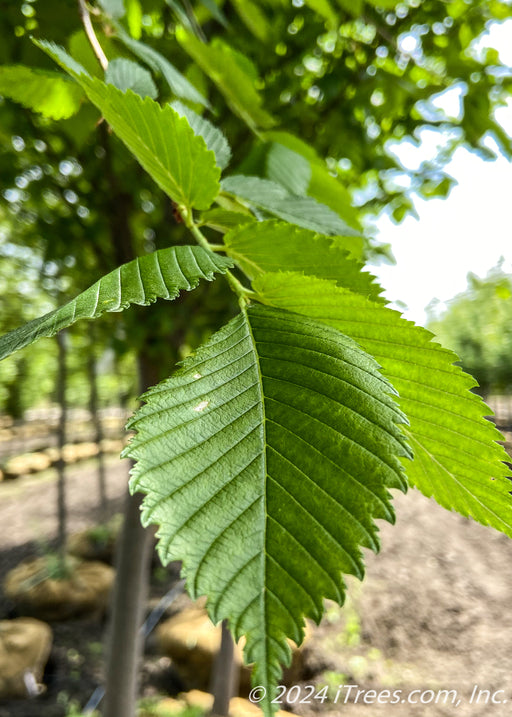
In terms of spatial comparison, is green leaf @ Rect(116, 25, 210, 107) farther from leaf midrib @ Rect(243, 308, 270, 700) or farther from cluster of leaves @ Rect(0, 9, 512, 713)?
leaf midrib @ Rect(243, 308, 270, 700)

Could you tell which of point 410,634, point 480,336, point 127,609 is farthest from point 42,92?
point 410,634

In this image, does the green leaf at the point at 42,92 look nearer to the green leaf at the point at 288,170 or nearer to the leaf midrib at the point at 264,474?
the green leaf at the point at 288,170

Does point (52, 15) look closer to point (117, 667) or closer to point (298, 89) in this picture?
point (298, 89)

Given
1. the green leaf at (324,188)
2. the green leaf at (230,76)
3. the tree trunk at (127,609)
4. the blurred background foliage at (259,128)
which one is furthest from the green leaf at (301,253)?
the tree trunk at (127,609)

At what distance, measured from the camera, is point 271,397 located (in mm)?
225

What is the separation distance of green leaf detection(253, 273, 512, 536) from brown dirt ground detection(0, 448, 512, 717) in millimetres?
817

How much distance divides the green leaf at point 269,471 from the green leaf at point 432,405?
0.02 m

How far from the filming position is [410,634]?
1.99 m

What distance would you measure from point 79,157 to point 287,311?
124 centimetres

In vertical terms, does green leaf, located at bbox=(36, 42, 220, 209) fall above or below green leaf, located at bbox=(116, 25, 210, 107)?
below

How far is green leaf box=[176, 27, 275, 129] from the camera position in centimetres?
58

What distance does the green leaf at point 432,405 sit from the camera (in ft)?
0.81

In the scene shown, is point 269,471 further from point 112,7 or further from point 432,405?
point 112,7

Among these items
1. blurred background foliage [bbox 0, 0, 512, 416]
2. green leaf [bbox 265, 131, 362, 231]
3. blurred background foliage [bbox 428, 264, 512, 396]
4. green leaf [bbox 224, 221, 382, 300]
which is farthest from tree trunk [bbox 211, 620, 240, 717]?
green leaf [bbox 224, 221, 382, 300]
